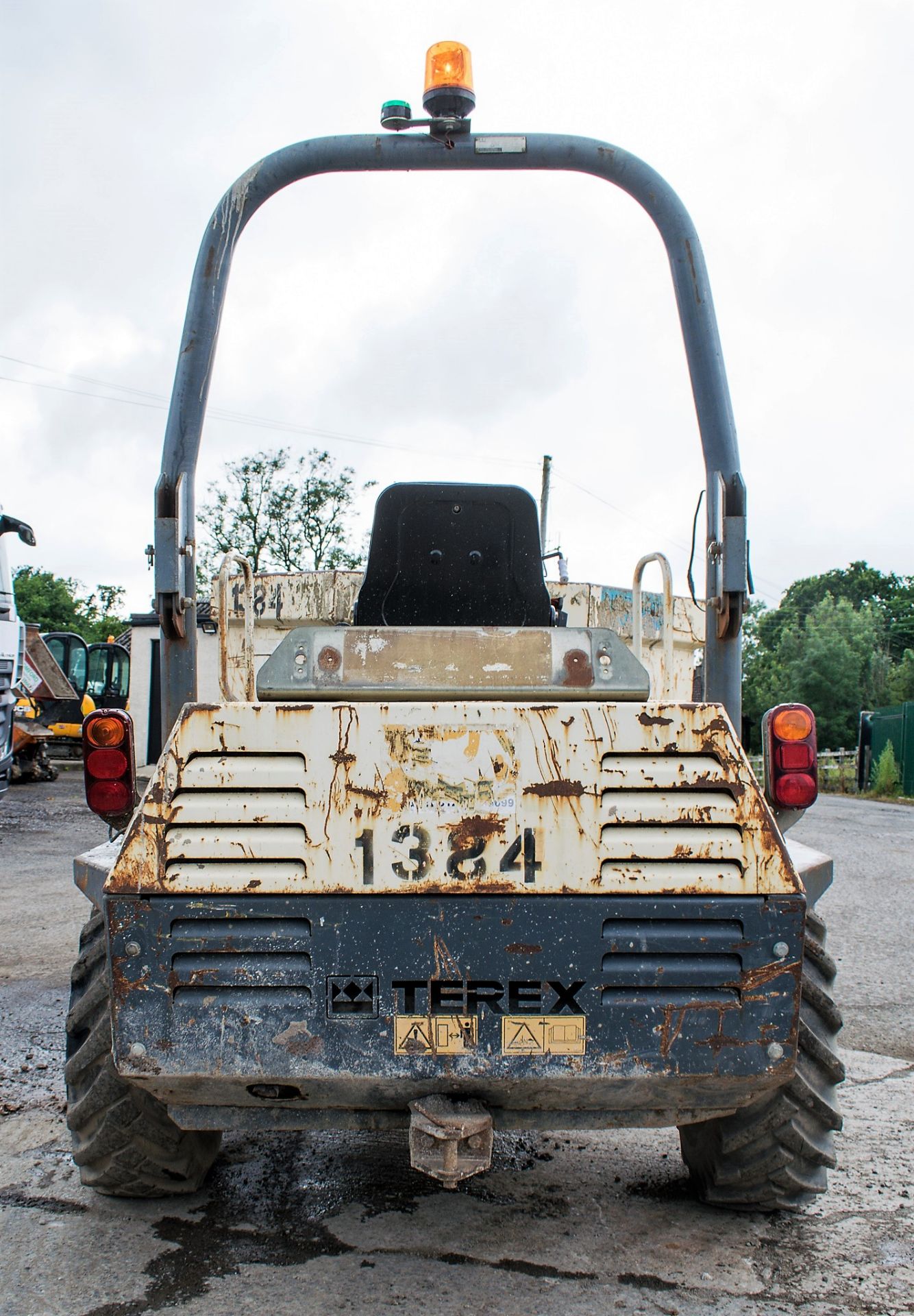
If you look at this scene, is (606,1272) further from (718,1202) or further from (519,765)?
(519,765)

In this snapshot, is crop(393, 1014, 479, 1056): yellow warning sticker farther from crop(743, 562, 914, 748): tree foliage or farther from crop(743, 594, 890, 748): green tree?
crop(743, 594, 890, 748): green tree

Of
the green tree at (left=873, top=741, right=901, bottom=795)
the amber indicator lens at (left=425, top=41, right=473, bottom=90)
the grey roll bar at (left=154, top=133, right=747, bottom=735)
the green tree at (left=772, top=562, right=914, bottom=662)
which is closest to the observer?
the grey roll bar at (left=154, top=133, right=747, bottom=735)

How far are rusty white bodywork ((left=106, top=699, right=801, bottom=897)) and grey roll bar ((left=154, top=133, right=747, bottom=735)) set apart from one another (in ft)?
1.49

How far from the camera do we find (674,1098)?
2.87 metres

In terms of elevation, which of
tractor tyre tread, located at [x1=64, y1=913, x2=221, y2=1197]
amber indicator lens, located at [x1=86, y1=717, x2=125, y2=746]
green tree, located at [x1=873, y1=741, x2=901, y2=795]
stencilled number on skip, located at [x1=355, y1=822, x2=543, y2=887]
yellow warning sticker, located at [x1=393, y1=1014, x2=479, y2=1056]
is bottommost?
green tree, located at [x1=873, y1=741, x2=901, y2=795]

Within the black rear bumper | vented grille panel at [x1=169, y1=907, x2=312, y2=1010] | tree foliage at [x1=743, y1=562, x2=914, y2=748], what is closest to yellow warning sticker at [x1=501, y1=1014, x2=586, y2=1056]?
the black rear bumper

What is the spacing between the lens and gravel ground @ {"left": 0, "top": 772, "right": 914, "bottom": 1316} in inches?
114

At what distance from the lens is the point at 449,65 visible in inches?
142

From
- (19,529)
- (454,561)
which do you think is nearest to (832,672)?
(19,529)

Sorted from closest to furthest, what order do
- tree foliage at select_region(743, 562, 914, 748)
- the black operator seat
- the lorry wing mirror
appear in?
the black operator seat, the lorry wing mirror, tree foliage at select_region(743, 562, 914, 748)

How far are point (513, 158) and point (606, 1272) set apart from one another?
332 cm

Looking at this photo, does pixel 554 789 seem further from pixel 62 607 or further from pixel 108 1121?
pixel 62 607

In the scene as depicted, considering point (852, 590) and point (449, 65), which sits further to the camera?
point (852, 590)

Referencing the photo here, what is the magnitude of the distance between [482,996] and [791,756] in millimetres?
1012
